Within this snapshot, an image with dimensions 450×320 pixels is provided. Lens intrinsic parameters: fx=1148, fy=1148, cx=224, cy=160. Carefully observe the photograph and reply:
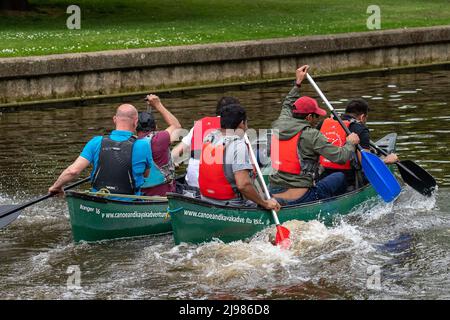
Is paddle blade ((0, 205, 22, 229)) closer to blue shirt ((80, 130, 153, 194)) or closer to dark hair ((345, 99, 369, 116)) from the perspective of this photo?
blue shirt ((80, 130, 153, 194))

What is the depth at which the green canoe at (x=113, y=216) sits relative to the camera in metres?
12.2

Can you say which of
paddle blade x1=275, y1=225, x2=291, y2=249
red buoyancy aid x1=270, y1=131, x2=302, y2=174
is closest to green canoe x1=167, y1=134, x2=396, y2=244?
paddle blade x1=275, y1=225, x2=291, y2=249

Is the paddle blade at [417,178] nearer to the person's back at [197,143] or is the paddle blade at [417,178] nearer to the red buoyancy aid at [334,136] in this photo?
the red buoyancy aid at [334,136]

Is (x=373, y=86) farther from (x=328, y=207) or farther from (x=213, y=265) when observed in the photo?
(x=213, y=265)

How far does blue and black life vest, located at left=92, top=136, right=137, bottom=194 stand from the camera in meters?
12.2

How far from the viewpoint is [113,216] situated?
12.4 metres

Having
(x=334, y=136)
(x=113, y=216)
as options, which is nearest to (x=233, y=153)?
(x=113, y=216)

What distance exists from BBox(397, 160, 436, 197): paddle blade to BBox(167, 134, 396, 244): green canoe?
1960mm

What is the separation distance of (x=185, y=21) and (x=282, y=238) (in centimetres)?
1898

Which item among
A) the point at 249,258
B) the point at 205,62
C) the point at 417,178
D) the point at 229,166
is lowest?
the point at 249,258

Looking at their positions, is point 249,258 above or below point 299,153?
below

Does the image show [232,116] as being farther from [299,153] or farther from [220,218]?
[299,153]

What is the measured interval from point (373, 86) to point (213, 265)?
13.8 m
